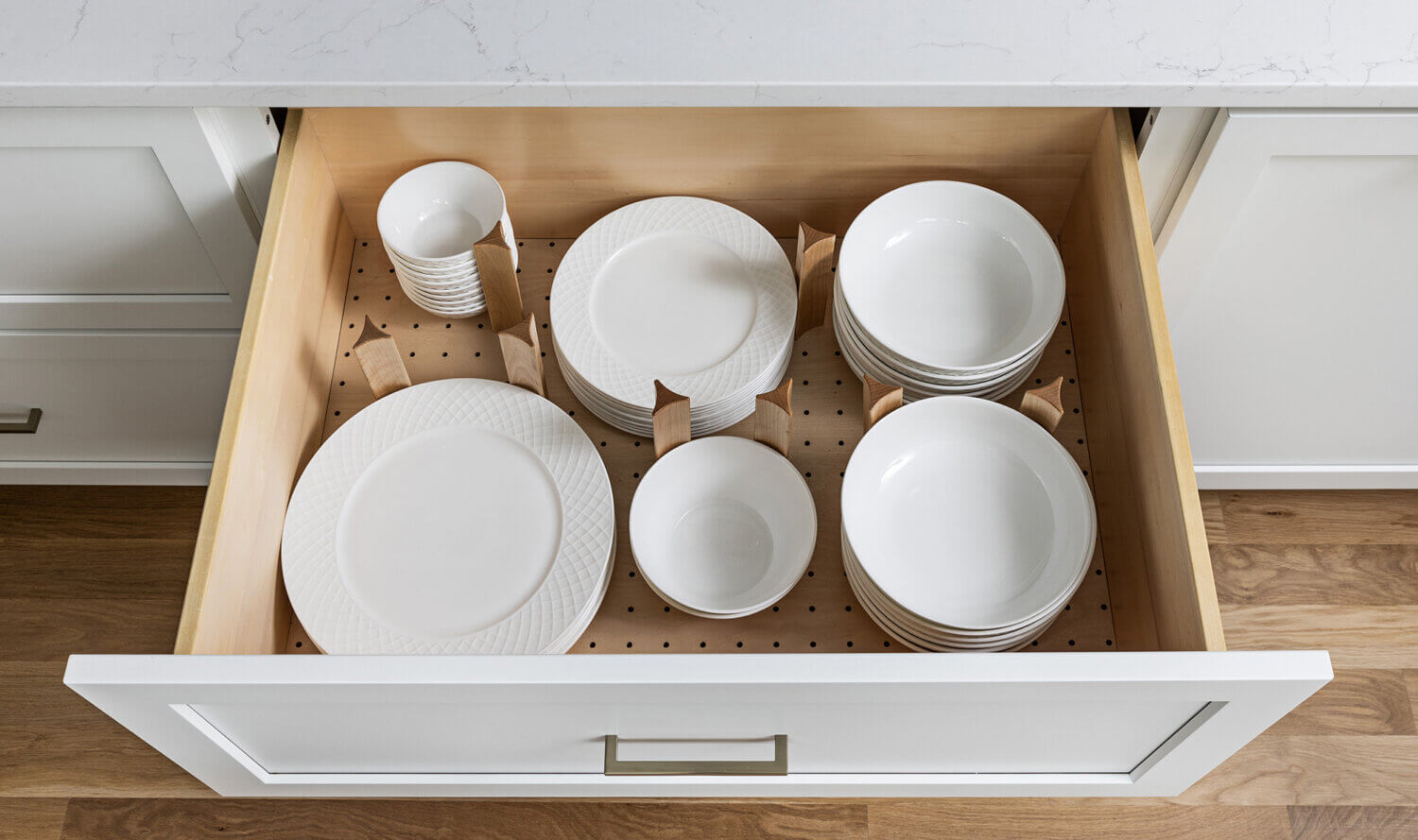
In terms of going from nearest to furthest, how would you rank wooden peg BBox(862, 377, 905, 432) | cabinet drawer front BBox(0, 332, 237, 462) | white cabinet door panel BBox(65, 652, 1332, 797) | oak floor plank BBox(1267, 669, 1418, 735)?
1. white cabinet door panel BBox(65, 652, 1332, 797)
2. wooden peg BBox(862, 377, 905, 432)
3. cabinet drawer front BBox(0, 332, 237, 462)
4. oak floor plank BBox(1267, 669, 1418, 735)

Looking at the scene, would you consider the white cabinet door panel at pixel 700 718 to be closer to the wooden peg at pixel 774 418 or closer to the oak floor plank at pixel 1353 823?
the wooden peg at pixel 774 418

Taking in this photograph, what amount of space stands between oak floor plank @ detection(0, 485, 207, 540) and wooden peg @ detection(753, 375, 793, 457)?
98cm

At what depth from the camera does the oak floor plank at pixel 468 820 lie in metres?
1.32

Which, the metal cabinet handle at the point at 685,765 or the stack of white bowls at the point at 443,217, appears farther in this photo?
the stack of white bowls at the point at 443,217

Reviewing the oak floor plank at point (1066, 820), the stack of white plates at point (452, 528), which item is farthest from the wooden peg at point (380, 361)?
the oak floor plank at point (1066, 820)

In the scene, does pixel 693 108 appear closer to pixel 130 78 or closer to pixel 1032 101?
pixel 1032 101

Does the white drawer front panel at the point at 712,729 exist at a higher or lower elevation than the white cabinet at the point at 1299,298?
lower

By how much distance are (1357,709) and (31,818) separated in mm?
1718

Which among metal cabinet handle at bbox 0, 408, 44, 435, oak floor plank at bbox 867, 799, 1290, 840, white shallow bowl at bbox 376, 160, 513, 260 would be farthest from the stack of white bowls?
oak floor plank at bbox 867, 799, 1290, 840

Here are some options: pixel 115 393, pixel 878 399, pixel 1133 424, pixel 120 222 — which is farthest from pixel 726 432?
pixel 115 393

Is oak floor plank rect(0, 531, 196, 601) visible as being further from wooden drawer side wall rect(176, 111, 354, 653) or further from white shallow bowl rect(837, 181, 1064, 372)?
white shallow bowl rect(837, 181, 1064, 372)

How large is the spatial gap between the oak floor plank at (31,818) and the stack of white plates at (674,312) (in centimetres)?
91

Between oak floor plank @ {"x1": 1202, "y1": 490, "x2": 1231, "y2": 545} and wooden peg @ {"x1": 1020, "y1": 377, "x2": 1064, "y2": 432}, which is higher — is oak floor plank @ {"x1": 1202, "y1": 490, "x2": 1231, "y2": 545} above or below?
above

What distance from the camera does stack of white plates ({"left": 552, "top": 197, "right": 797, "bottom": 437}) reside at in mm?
1041
